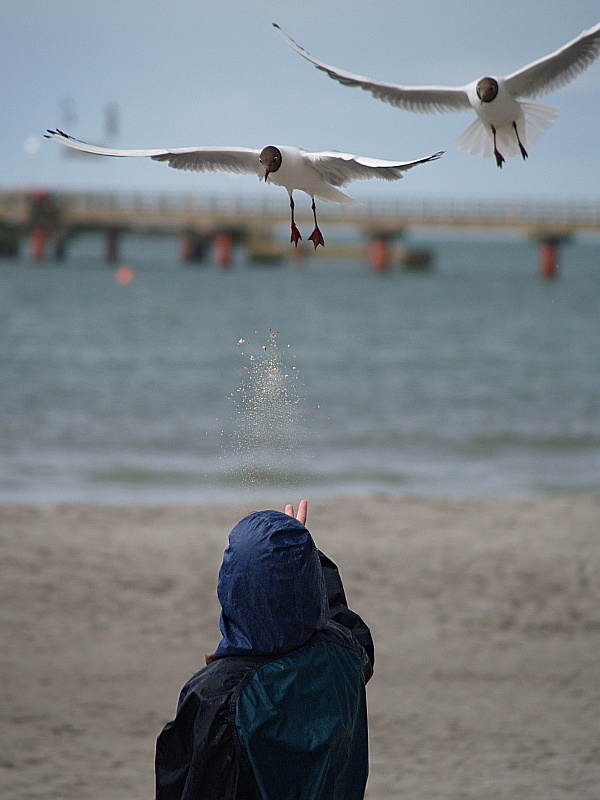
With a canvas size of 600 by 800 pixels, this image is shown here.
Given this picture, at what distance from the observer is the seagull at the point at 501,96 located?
1951 millimetres

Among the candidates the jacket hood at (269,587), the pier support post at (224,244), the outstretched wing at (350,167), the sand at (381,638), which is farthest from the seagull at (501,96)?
the pier support post at (224,244)

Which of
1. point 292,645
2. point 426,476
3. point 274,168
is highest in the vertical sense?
point 274,168

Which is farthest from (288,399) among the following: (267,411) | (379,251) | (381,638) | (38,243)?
(38,243)

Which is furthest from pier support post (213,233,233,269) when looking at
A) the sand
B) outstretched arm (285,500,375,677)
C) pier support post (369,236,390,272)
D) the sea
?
outstretched arm (285,500,375,677)

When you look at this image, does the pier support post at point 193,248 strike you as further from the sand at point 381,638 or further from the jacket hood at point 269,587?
the jacket hood at point 269,587

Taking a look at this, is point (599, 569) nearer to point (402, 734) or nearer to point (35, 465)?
point (402, 734)

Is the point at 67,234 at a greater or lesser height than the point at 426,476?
greater

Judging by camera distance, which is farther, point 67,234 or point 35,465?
point 67,234

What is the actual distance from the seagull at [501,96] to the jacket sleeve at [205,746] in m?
1.30

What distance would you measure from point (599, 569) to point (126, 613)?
4250 millimetres

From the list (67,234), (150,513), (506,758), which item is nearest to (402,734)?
(506,758)

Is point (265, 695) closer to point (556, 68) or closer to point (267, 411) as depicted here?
point (267, 411)

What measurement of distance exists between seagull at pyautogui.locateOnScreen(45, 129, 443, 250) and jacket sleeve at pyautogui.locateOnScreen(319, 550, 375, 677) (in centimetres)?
93

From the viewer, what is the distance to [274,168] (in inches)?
80.0
